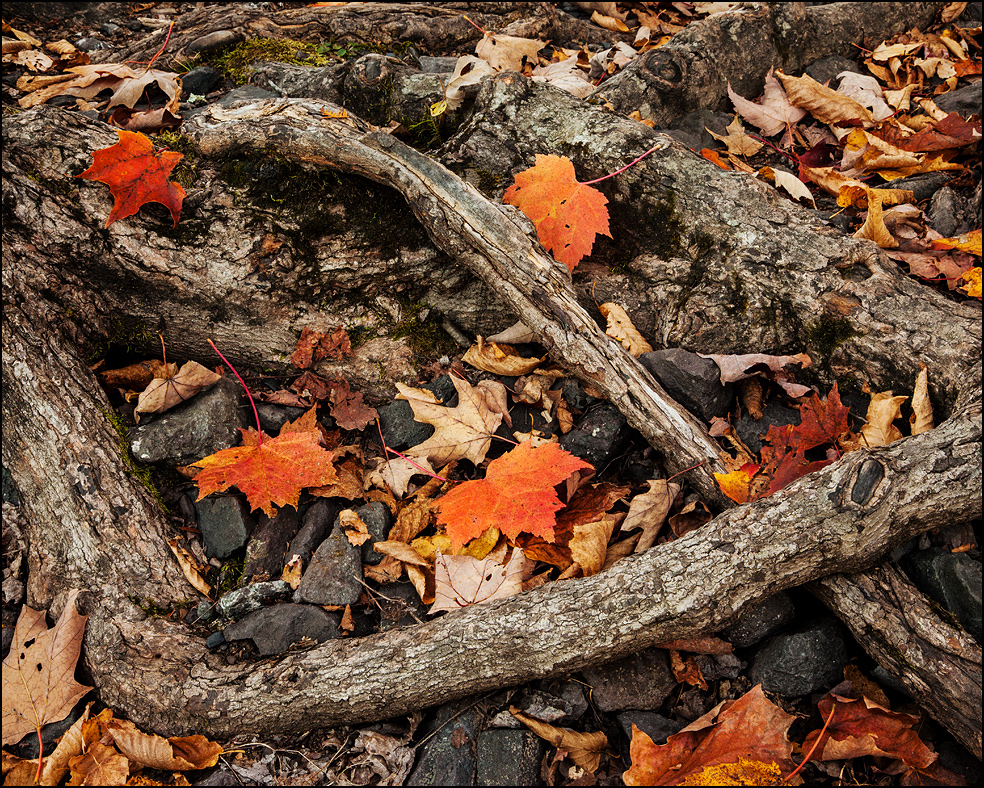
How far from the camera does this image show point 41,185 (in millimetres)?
2613

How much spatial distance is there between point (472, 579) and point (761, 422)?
4.53 ft

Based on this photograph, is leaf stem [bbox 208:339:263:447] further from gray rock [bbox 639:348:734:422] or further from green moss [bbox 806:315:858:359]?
green moss [bbox 806:315:858:359]

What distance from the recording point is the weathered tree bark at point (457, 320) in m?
1.94

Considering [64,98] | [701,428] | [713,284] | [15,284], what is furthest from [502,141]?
[64,98]

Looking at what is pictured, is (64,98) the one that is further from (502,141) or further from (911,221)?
(911,221)

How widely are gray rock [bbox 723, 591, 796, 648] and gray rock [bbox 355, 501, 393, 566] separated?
4.57 feet

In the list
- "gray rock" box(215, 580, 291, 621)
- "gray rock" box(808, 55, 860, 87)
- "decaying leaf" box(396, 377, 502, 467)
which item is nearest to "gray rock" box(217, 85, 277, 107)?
"decaying leaf" box(396, 377, 502, 467)

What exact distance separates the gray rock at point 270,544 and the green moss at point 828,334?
2.34 meters

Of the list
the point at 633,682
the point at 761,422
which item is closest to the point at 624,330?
the point at 761,422

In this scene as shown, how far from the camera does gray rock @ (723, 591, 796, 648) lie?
7.00 ft

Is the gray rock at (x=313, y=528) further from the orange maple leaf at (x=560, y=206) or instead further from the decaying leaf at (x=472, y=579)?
the orange maple leaf at (x=560, y=206)

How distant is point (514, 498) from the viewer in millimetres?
2289

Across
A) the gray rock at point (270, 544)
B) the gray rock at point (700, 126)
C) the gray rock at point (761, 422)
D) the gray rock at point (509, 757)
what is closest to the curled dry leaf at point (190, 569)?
the gray rock at point (270, 544)

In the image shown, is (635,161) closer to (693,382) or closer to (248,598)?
(693,382)
